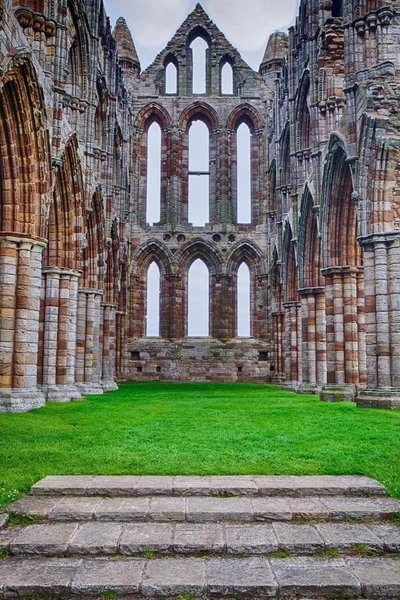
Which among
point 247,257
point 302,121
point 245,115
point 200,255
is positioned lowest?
point 247,257

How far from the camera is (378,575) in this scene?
3842 mm

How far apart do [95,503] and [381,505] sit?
8.13ft

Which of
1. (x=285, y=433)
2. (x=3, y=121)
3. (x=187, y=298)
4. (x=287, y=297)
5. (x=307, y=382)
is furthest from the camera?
(x=187, y=298)

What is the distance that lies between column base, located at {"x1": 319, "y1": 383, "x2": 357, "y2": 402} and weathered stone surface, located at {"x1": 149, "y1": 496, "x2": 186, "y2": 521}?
37.9 ft

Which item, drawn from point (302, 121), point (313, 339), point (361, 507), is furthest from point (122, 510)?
point (302, 121)

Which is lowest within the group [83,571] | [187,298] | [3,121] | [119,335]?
[83,571]

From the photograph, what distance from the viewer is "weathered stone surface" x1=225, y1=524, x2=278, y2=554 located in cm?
429

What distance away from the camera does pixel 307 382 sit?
800 inches

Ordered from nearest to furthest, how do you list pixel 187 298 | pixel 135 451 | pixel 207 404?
pixel 135 451, pixel 207 404, pixel 187 298

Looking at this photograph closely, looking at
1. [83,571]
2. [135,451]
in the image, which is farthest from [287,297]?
[83,571]

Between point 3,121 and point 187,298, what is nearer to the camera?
point 3,121

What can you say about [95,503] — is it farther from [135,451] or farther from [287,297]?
[287,297]

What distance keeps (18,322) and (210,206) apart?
20.7m

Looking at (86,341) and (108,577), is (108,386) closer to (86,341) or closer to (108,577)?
(86,341)
